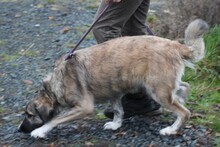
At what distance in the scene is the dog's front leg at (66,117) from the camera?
536cm

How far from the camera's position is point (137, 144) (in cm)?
521

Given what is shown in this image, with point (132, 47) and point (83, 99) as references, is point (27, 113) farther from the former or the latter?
point (132, 47)

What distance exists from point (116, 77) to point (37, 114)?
99 cm

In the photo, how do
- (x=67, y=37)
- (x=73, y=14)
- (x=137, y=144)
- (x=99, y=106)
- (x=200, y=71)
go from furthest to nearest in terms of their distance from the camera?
(x=73, y=14) < (x=67, y=37) < (x=200, y=71) < (x=99, y=106) < (x=137, y=144)

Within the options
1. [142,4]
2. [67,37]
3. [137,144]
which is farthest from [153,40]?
[67,37]

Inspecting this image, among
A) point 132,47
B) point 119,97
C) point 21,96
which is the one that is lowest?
point 21,96

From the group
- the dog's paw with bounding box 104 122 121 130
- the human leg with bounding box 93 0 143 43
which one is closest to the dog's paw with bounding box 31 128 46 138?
the dog's paw with bounding box 104 122 121 130

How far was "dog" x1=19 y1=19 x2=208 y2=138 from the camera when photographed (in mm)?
5203

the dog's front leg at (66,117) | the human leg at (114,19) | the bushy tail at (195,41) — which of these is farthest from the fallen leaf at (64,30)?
the bushy tail at (195,41)

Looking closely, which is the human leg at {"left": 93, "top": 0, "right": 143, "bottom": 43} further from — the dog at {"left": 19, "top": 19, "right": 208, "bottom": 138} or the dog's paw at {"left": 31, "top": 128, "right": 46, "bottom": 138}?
the dog's paw at {"left": 31, "top": 128, "right": 46, "bottom": 138}

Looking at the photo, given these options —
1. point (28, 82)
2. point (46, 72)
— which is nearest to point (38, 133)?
point (28, 82)

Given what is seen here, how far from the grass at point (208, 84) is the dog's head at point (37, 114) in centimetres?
166

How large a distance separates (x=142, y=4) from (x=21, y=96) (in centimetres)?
217

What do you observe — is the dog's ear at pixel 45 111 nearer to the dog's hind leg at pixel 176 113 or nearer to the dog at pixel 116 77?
the dog at pixel 116 77
